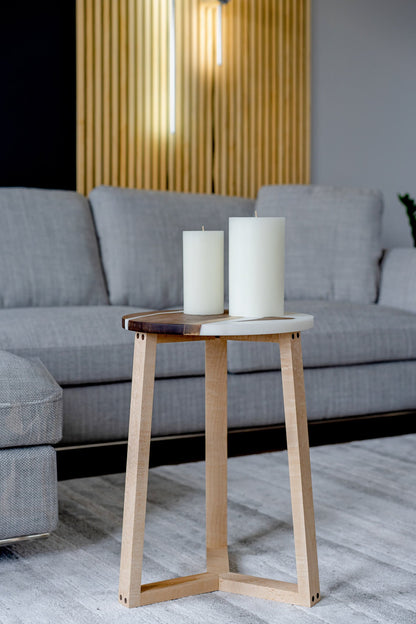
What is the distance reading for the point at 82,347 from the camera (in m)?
2.24

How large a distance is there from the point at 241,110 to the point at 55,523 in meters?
2.91

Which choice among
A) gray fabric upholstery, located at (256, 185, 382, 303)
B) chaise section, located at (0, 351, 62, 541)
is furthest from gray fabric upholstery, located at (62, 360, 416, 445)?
chaise section, located at (0, 351, 62, 541)

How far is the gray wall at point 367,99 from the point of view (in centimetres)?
438

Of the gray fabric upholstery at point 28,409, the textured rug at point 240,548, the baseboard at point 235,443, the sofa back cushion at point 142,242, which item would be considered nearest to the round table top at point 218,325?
the gray fabric upholstery at point 28,409

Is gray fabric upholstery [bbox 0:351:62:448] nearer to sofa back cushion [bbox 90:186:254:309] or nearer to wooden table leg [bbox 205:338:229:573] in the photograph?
wooden table leg [bbox 205:338:229:573]

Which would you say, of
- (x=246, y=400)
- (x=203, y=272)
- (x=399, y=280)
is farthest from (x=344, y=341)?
(x=203, y=272)

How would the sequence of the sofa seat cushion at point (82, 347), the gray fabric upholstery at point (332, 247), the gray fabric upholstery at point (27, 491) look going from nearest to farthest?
the gray fabric upholstery at point (27, 491) → the sofa seat cushion at point (82, 347) → the gray fabric upholstery at point (332, 247)

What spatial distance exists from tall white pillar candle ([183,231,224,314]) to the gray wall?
3.06 m

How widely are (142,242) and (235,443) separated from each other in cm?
86

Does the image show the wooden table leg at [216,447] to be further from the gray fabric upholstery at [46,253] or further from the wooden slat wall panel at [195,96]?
the wooden slat wall panel at [195,96]

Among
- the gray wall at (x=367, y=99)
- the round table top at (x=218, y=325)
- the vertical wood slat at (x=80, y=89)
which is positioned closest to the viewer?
the round table top at (x=218, y=325)

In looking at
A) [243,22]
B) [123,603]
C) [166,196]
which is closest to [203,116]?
[243,22]

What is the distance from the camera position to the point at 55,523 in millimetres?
1597

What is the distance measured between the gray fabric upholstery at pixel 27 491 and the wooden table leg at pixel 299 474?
53 centimetres
